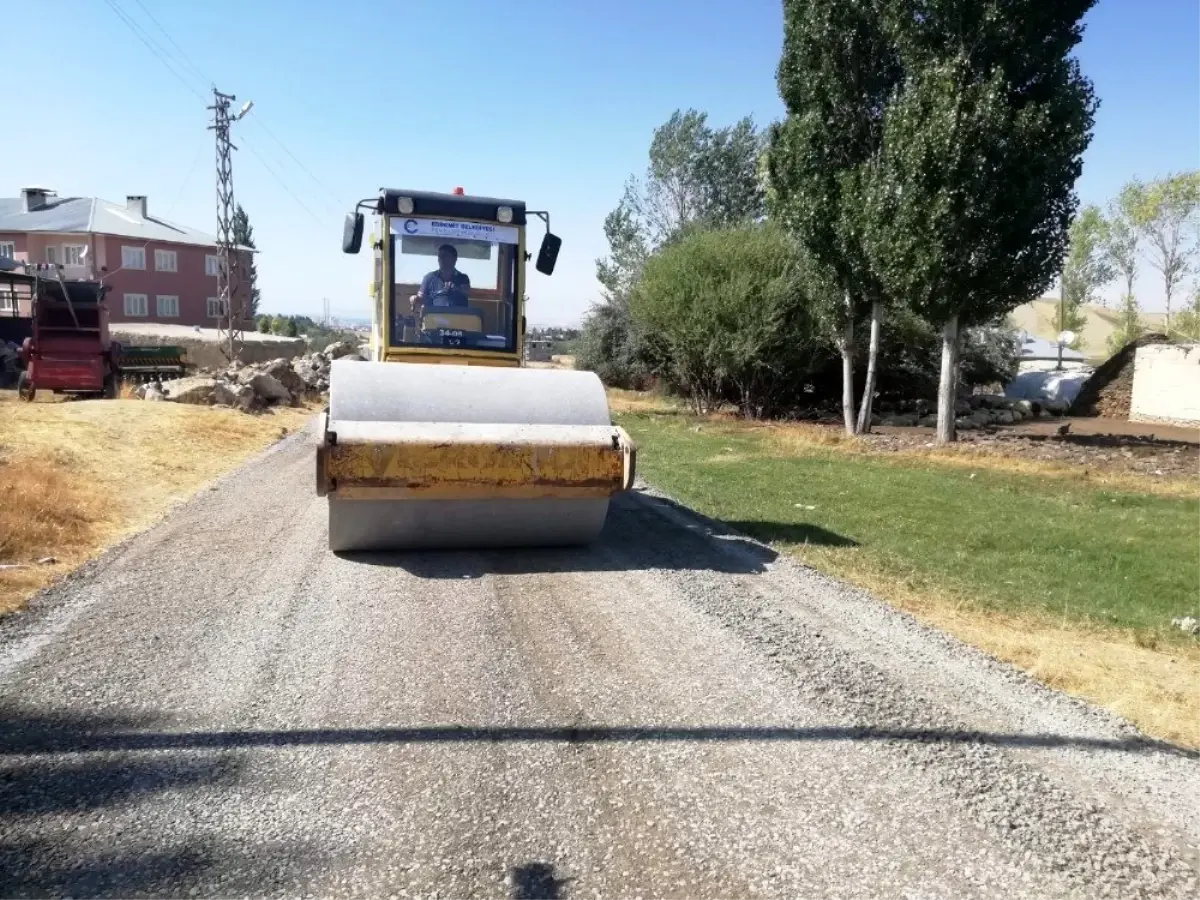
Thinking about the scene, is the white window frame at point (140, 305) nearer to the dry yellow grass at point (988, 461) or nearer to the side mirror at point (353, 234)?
the dry yellow grass at point (988, 461)

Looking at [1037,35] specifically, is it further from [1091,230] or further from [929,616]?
[1091,230]

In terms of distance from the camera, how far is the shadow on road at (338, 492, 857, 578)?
7.25 m

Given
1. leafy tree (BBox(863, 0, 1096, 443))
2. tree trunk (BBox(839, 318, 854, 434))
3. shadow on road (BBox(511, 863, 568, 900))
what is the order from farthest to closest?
1. tree trunk (BBox(839, 318, 854, 434))
2. leafy tree (BBox(863, 0, 1096, 443))
3. shadow on road (BBox(511, 863, 568, 900))

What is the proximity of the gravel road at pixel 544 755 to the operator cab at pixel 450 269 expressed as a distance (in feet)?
11.5

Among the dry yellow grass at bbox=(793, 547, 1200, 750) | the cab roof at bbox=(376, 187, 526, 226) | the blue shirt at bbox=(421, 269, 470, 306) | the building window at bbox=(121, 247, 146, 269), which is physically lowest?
the dry yellow grass at bbox=(793, 547, 1200, 750)

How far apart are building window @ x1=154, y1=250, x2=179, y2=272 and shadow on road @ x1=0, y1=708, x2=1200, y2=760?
2145 inches

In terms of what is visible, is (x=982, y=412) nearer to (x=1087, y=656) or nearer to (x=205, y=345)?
(x=1087, y=656)

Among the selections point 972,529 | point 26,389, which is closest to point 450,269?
point 972,529

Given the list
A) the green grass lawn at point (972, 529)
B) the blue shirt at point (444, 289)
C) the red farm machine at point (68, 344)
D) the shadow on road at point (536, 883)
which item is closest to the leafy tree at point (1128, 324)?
the green grass lawn at point (972, 529)

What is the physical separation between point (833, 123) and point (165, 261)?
1749 inches

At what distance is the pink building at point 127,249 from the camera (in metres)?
49.6

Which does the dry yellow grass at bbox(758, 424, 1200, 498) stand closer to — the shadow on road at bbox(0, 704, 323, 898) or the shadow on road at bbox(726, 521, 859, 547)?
the shadow on road at bbox(726, 521, 859, 547)

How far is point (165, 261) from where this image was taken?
5378 centimetres

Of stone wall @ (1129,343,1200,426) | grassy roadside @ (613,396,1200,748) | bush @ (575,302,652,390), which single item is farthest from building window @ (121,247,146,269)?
stone wall @ (1129,343,1200,426)
